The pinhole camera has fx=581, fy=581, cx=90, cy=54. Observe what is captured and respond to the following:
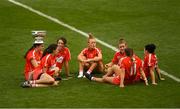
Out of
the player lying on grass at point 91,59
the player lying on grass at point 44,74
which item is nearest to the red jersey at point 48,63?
the player lying on grass at point 44,74

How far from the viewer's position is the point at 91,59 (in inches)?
667

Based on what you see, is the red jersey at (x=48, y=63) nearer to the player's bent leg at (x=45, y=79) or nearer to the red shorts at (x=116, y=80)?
the player's bent leg at (x=45, y=79)

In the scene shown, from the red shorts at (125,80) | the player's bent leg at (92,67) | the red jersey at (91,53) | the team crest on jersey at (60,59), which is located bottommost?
the red shorts at (125,80)

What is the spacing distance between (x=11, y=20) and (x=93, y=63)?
9.51 metres

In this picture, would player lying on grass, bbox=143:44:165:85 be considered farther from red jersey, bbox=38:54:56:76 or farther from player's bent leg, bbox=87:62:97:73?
red jersey, bbox=38:54:56:76

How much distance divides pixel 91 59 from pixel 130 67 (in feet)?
6.40

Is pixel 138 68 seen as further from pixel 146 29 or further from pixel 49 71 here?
pixel 146 29

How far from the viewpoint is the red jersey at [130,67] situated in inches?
599

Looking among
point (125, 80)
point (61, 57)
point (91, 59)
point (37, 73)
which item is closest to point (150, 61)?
point (125, 80)

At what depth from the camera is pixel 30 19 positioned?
2584 cm

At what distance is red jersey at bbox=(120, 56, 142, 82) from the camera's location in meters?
15.2

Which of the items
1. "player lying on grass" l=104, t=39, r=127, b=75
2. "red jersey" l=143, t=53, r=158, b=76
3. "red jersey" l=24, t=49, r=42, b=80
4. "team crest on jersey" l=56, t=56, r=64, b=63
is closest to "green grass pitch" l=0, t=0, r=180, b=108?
"red jersey" l=24, t=49, r=42, b=80

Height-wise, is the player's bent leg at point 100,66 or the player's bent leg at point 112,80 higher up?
the player's bent leg at point 100,66

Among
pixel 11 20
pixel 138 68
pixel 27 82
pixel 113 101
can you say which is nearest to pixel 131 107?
pixel 113 101
